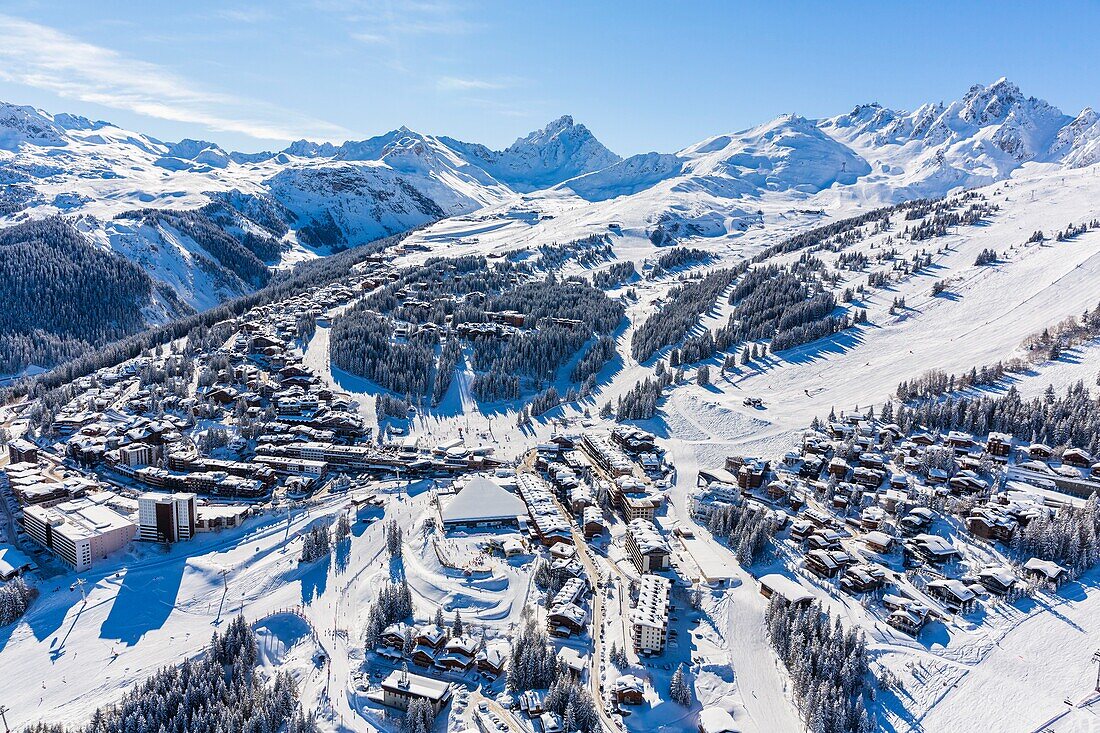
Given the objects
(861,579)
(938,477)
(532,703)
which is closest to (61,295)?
(532,703)

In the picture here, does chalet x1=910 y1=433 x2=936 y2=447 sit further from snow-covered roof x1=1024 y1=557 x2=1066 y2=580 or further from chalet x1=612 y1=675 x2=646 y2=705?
chalet x1=612 y1=675 x2=646 y2=705

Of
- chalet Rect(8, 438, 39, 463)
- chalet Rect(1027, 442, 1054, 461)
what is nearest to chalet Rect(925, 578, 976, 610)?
chalet Rect(1027, 442, 1054, 461)

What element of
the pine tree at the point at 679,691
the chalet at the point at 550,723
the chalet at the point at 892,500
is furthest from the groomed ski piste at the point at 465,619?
the chalet at the point at 892,500

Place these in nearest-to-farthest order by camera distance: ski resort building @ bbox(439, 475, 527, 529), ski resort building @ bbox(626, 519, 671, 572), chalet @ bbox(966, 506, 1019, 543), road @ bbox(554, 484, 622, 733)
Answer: road @ bbox(554, 484, 622, 733), ski resort building @ bbox(626, 519, 671, 572), chalet @ bbox(966, 506, 1019, 543), ski resort building @ bbox(439, 475, 527, 529)

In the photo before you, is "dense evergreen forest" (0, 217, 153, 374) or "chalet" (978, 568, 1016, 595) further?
"dense evergreen forest" (0, 217, 153, 374)

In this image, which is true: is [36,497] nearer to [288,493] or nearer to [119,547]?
[119,547]

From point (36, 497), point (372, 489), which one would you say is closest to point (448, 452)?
point (372, 489)

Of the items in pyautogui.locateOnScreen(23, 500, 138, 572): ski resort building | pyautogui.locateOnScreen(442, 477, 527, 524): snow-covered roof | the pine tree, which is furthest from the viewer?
pyautogui.locateOnScreen(442, 477, 527, 524): snow-covered roof

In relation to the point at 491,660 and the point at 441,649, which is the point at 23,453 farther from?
the point at 491,660
